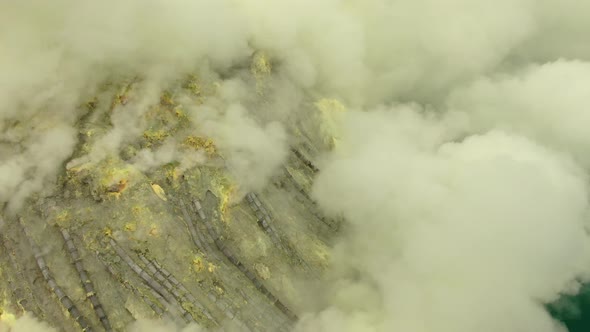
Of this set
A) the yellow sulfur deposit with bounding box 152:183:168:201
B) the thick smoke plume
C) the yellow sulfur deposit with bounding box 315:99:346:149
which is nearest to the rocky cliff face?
the yellow sulfur deposit with bounding box 152:183:168:201

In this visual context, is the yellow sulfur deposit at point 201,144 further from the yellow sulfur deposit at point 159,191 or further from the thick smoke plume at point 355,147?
the yellow sulfur deposit at point 159,191

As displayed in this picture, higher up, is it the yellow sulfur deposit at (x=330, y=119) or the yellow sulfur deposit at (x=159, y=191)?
the yellow sulfur deposit at (x=330, y=119)

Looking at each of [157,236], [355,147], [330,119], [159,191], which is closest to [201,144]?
[159,191]

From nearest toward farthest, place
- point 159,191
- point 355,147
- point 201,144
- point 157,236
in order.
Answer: point 157,236, point 159,191, point 201,144, point 355,147

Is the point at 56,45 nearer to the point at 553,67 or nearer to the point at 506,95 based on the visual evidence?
the point at 506,95

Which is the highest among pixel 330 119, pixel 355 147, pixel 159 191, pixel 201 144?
pixel 330 119

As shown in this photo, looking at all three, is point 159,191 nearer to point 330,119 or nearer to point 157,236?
point 157,236

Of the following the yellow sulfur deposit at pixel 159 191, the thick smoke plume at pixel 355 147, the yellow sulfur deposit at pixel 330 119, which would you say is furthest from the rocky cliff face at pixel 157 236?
the yellow sulfur deposit at pixel 330 119

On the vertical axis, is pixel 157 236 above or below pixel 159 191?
below

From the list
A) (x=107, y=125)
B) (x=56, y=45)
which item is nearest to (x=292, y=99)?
(x=107, y=125)
